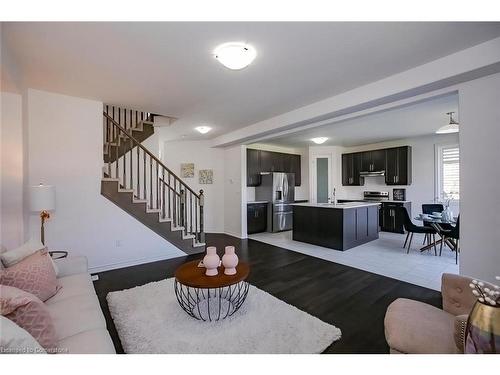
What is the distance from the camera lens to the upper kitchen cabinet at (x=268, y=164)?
6489 millimetres

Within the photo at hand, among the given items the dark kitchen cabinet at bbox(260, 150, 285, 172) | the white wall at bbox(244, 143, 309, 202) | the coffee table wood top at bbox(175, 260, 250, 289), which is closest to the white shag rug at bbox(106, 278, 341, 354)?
the coffee table wood top at bbox(175, 260, 250, 289)

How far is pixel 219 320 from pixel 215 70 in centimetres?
254

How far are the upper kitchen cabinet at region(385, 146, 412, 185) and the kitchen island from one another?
160cm

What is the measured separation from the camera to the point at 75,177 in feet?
11.3

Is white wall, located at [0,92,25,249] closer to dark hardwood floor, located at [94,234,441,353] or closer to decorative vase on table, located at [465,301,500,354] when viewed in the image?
dark hardwood floor, located at [94,234,441,353]

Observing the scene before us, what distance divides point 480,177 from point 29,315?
146 inches

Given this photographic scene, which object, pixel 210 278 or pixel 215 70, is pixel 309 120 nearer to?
pixel 215 70

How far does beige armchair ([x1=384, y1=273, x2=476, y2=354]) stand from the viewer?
1.32m

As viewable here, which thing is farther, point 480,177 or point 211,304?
point 211,304

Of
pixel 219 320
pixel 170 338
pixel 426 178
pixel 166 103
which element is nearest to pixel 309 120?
pixel 166 103

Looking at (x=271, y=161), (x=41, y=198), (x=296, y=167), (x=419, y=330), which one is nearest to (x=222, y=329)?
(x=419, y=330)

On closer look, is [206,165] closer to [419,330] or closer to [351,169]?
[351,169]

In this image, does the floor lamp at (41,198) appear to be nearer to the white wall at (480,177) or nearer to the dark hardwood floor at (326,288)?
the dark hardwood floor at (326,288)
